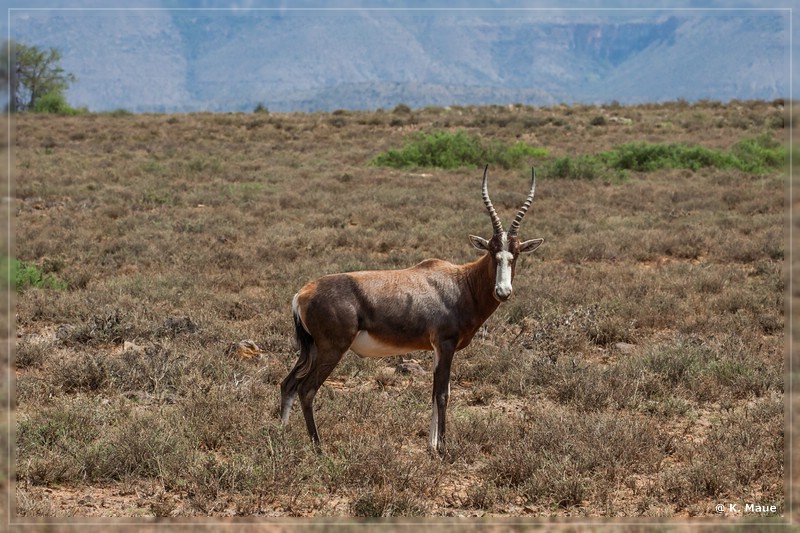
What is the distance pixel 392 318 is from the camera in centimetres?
627

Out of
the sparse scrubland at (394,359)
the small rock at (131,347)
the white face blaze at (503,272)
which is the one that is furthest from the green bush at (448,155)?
the white face blaze at (503,272)

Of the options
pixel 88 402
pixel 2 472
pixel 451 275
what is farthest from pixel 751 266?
pixel 2 472

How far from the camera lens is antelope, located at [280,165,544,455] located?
6160 mm

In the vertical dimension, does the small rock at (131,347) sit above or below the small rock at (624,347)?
above

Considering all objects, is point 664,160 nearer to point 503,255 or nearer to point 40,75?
point 503,255

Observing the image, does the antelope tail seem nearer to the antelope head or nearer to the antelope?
the antelope

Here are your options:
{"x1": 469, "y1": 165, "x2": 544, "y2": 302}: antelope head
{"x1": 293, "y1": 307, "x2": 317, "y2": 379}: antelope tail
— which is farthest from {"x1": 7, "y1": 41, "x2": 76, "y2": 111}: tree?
{"x1": 469, "y1": 165, "x2": 544, "y2": 302}: antelope head

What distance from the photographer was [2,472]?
16.0ft

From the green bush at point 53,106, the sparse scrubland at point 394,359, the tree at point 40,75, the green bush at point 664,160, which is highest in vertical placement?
the tree at point 40,75

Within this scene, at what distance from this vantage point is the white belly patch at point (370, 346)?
6285 mm

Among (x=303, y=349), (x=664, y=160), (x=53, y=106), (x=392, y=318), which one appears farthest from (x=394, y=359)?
(x=53, y=106)

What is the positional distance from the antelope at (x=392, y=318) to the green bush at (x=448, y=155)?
20652mm

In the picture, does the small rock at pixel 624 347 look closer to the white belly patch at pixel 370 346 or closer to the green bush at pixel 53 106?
the white belly patch at pixel 370 346

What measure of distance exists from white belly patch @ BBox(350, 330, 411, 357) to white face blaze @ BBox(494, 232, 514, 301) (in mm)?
999
